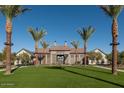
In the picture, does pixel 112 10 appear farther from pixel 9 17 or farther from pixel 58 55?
pixel 58 55

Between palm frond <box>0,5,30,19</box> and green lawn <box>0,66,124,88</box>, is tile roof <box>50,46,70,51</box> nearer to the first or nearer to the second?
palm frond <box>0,5,30,19</box>

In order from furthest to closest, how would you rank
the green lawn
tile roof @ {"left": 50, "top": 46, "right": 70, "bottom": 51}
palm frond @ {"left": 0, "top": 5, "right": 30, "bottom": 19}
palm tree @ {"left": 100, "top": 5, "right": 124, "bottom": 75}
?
1. tile roof @ {"left": 50, "top": 46, "right": 70, "bottom": 51}
2. palm tree @ {"left": 100, "top": 5, "right": 124, "bottom": 75}
3. palm frond @ {"left": 0, "top": 5, "right": 30, "bottom": 19}
4. the green lawn

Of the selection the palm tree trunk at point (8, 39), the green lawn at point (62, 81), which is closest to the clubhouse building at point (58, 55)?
the palm tree trunk at point (8, 39)

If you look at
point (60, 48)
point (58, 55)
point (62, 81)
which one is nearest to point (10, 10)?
point (62, 81)

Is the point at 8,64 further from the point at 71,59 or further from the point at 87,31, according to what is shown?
the point at 71,59

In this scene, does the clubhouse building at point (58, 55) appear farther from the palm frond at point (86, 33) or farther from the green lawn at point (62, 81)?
the green lawn at point (62, 81)

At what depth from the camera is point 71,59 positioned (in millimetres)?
75562

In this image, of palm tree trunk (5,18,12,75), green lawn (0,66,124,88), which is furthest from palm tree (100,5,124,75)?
palm tree trunk (5,18,12,75)

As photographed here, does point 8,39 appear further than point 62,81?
Yes

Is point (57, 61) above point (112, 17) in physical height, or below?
below

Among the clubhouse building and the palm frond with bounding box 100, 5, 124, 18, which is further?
the clubhouse building
